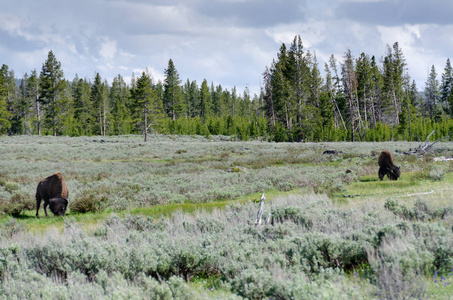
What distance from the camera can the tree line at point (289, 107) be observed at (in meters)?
54.1

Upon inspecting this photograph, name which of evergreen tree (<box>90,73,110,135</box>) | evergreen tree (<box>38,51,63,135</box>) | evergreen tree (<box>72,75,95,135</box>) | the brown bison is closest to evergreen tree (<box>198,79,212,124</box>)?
evergreen tree (<box>90,73,110,135</box>)

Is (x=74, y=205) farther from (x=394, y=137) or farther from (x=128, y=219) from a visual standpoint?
(x=394, y=137)

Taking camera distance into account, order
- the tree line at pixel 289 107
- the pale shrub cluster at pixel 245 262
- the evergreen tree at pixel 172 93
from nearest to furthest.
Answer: the pale shrub cluster at pixel 245 262
the tree line at pixel 289 107
the evergreen tree at pixel 172 93

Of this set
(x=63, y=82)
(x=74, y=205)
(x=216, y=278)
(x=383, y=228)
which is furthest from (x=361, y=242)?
(x=63, y=82)

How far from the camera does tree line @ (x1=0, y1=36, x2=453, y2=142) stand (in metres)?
54.1

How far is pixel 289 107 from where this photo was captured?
54.2 metres

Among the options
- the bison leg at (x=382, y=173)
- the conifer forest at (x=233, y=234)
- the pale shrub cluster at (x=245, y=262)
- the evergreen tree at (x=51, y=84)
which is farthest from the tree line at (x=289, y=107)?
the pale shrub cluster at (x=245, y=262)

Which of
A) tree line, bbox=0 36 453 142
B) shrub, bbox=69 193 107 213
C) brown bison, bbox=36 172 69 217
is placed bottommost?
shrub, bbox=69 193 107 213

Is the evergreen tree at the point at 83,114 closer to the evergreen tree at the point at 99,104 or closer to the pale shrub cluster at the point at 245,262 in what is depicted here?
the evergreen tree at the point at 99,104

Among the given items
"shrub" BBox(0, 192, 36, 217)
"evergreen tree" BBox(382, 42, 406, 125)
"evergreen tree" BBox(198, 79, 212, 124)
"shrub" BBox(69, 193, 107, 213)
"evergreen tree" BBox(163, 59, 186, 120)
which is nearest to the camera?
"shrub" BBox(0, 192, 36, 217)

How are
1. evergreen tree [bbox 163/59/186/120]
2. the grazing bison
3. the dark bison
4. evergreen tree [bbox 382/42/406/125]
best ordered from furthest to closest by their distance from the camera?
evergreen tree [bbox 163/59/186/120] → evergreen tree [bbox 382/42/406/125] → the dark bison → the grazing bison

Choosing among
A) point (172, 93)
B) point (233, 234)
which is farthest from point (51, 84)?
point (233, 234)

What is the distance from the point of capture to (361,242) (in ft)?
18.6

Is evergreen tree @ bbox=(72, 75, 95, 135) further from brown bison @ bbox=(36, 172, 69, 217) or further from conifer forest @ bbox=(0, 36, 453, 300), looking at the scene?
brown bison @ bbox=(36, 172, 69, 217)
